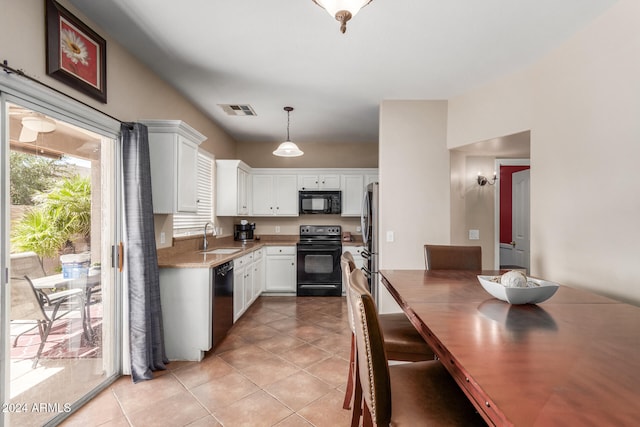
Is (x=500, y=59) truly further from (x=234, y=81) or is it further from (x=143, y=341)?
(x=143, y=341)

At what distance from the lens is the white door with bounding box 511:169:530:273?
4.35 metres

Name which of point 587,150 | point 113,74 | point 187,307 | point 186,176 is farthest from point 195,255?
point 587,150

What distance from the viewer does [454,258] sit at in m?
2.66

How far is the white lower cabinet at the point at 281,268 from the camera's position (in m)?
4.99

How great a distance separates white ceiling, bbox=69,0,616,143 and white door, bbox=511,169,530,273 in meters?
1.92

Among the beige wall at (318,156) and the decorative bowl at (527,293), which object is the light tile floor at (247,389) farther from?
the beige wall at (318,156)

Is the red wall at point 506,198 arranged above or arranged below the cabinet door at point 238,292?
above

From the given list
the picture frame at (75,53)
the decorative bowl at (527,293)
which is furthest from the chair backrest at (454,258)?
the picture frame at (75,53)

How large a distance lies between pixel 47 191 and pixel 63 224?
0.25m

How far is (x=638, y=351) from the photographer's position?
3.23ft

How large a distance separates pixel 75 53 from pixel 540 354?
288 centimetres

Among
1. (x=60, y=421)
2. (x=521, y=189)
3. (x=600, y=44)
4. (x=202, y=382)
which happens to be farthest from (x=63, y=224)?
(x=521, y=189)

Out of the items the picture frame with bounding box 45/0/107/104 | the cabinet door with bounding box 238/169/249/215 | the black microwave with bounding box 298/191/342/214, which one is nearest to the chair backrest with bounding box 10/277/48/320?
the picture frame with bounding box 45/0/107/104

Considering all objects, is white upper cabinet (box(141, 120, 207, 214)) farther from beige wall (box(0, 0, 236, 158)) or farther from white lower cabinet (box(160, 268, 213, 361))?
white lower cabinet (box(160, 268, 213, 361))
